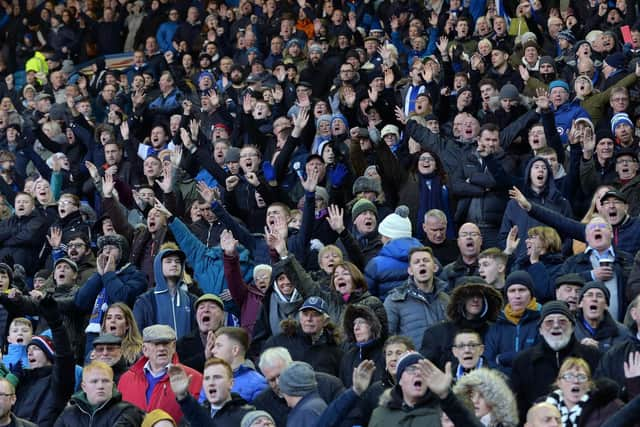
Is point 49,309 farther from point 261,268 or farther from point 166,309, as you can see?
point 261,268

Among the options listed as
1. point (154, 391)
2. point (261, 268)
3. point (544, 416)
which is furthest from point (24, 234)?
point (544, 416)

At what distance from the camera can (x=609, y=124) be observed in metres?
15.7

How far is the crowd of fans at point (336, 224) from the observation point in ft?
32.3

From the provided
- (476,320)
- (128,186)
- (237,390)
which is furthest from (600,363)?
(128,186)

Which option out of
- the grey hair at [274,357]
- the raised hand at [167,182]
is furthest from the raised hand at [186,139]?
the grey hair at [274,357]

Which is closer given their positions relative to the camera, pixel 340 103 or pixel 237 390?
pixel 237 390

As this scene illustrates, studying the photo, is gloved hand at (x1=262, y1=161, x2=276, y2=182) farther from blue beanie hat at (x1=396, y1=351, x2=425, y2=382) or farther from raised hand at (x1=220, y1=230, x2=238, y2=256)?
blue beanie hat at (x1=396, y1=351, x2=425, y2=382)

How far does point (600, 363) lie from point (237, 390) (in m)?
2.44

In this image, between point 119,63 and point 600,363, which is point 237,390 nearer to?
point 600,363

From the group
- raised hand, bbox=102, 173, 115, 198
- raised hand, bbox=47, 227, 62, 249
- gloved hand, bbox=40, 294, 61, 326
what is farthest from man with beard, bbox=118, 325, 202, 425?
raised hand, bbox=102, 173, 115, 198

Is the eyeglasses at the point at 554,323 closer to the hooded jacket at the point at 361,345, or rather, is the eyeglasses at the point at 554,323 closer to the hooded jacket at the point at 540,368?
the hooded jacket at the point at 540,368

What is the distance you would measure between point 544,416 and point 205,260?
5.85 m

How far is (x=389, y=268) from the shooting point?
12.3 m

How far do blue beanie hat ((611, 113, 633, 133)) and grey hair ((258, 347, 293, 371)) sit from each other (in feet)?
18.4
